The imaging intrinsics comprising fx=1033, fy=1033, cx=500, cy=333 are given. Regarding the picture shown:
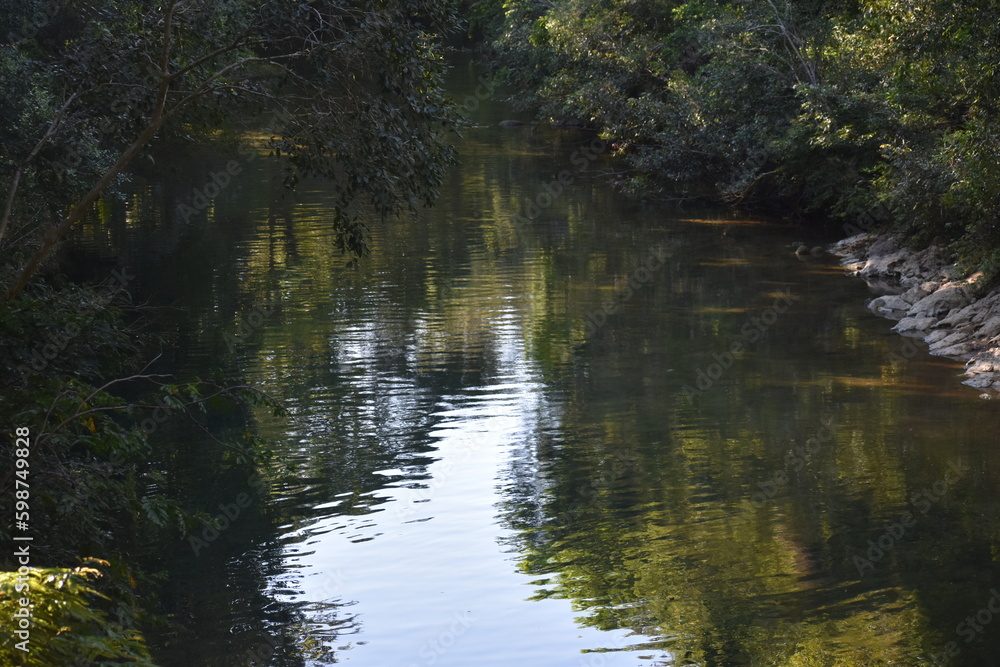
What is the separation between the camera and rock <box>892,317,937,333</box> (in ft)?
54.0

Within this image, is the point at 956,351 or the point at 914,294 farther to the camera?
the point at 914,294

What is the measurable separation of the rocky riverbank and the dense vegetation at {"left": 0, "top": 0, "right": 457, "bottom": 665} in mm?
9470

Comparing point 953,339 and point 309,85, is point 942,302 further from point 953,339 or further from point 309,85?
point 309,85

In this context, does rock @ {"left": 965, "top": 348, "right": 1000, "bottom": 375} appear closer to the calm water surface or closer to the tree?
the calm water surface

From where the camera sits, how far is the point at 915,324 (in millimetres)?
16594

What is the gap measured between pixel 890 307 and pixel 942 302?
3.18 feet

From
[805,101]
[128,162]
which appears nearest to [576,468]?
[128,162]

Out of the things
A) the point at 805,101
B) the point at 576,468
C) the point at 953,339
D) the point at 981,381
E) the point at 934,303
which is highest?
the point at 805,101

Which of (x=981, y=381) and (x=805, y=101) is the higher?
(x=805, y=101)

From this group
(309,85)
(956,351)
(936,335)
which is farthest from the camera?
(936,335)

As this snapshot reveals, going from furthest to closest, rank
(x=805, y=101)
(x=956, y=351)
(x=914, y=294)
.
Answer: (x=805, y=101) → (x=914, y=294) → (x=956, y=351)

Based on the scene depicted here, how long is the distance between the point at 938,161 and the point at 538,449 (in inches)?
291

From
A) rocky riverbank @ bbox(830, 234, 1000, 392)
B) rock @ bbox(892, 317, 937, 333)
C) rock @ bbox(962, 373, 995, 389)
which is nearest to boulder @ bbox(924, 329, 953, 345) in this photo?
rocky riverbank @ bbox(830, 234, 1000, 392)

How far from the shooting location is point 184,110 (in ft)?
30.6
